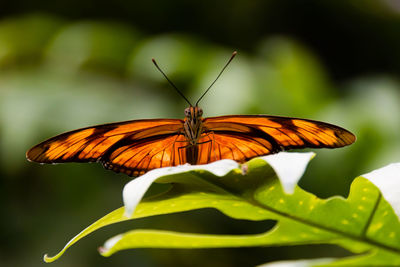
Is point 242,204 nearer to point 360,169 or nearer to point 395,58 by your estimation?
point 360,169

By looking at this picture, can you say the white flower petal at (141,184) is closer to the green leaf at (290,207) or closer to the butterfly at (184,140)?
the green leaf at (290,207)

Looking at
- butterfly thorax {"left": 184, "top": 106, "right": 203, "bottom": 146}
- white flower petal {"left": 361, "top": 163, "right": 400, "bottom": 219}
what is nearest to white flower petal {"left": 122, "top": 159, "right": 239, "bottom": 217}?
white flower petal {"left": 361, "top": 163, "right": 400, "bottom": 219}

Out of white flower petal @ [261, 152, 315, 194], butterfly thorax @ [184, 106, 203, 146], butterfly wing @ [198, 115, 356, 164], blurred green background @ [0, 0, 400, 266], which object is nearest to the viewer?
white flower petal @ [261, 152, 315, 194]

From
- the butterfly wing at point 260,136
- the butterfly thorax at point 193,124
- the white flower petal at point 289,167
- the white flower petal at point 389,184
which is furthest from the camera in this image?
the butterfly thorax at point 193,124

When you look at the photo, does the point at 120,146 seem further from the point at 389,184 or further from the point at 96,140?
the point at 389,184

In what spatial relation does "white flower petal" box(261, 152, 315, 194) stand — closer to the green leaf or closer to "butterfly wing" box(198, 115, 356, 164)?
the green leaf

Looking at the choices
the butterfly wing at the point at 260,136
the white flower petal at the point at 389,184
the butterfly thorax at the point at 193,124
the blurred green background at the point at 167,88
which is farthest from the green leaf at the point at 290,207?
the blurred green background at the point at 167,88

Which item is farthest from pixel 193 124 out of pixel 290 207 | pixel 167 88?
pixel 167 88
